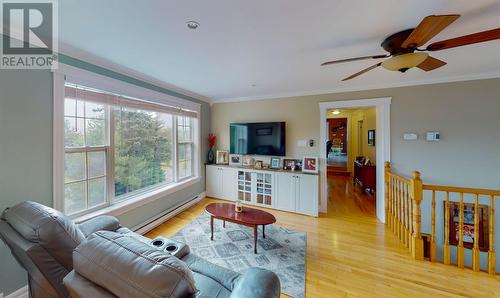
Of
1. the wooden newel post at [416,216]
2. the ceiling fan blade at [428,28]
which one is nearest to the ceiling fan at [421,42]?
the ceiling fan blade at [428,28]

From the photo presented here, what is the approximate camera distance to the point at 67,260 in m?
1.12

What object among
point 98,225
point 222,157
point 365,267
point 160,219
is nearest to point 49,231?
point 98,225

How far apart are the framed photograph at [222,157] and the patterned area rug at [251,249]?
1.63 metres

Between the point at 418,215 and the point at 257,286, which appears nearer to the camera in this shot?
the point at 257,286

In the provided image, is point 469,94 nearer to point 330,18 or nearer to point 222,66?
point 330,18

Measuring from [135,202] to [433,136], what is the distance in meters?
4.56

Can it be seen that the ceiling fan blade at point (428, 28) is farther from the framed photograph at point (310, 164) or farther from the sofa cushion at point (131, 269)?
the framed photograph at point (310, 164)

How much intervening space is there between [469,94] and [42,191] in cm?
545

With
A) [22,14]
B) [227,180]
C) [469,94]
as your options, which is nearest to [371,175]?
[469,94]

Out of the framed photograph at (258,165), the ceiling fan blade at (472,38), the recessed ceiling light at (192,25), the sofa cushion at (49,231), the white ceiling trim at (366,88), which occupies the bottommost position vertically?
the sofa cushion at (49,231)

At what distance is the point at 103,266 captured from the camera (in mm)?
750

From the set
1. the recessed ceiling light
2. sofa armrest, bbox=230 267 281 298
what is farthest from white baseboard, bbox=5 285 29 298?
the recessed ceiling light

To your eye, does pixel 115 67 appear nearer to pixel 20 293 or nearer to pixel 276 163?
pixel 20 293

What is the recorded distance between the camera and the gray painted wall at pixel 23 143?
1.62 meters
